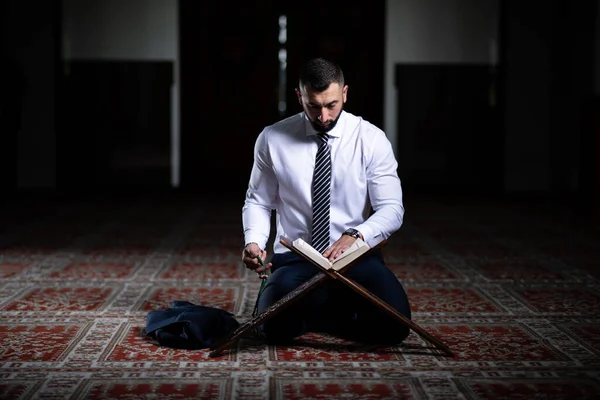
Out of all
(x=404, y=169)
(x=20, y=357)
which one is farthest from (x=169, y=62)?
(x=20, y=357)

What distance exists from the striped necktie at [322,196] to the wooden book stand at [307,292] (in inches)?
11.9

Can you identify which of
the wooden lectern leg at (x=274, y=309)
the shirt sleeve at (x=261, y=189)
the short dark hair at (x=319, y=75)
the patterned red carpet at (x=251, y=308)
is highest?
the short dark hair at (x=319, y=75)

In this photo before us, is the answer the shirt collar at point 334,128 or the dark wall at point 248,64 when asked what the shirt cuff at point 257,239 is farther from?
the dark wall at point 248,64

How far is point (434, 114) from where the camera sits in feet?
37.7

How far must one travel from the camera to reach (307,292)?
2982 millimetres

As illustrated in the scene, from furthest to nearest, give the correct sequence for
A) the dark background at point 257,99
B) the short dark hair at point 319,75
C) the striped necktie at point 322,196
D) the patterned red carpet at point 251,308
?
the dark background at point 257,99 → the striped necktie at point 322,196 → the short dark hair at point 319,75 → the patterned red carpet at point 251,308

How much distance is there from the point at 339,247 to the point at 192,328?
644 mm

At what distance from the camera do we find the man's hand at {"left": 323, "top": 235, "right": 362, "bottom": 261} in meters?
2.97

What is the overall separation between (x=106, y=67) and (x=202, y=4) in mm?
1492

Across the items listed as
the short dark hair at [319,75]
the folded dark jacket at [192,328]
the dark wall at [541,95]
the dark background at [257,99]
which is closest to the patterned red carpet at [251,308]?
the folded dark jacket at [192,328]

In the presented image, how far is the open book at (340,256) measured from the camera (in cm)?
288

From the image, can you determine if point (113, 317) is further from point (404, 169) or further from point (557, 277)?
point (404, 169)

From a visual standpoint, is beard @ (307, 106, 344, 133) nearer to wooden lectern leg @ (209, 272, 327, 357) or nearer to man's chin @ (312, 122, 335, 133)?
man's chin @ (312, 122, 335, 133)

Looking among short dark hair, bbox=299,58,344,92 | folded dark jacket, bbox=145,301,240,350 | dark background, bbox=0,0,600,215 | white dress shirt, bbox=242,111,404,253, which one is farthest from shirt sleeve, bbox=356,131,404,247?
dark background, bbox=0,0,600,215
